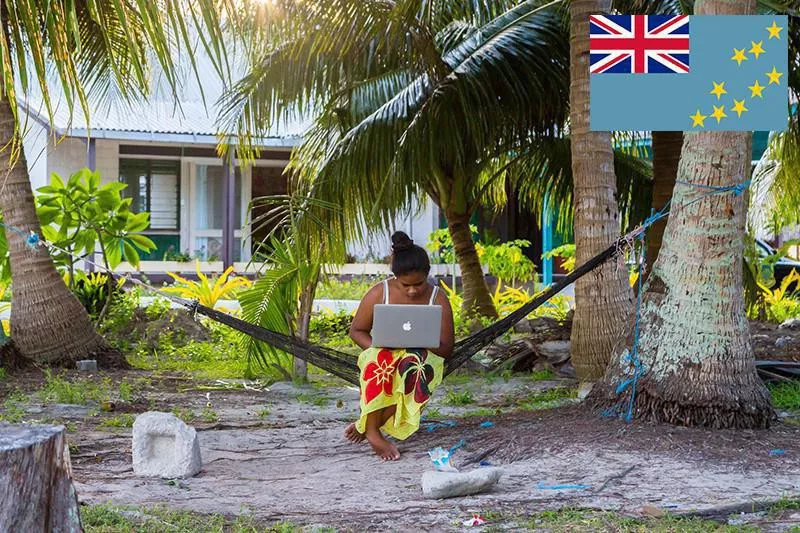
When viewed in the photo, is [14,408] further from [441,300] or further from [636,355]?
[636,355]

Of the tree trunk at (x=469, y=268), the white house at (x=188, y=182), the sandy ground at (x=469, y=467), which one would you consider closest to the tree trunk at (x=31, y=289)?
the sandy ground at (x=469, y=467)

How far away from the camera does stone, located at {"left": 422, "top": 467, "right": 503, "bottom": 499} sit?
4.64 m

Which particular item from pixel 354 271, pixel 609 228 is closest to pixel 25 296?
pixel 609 228

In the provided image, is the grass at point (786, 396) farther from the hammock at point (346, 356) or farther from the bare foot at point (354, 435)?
the bare foot at point (354, 435)

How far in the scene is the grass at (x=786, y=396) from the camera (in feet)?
22.6

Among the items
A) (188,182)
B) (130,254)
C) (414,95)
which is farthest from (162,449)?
(188,182)

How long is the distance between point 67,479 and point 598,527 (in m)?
2.01

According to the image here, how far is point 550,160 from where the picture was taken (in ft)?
33.5

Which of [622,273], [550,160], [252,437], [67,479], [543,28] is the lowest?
[252,437]

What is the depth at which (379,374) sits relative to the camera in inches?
224

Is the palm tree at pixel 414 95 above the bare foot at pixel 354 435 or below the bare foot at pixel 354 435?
above

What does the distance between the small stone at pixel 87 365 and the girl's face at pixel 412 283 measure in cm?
421

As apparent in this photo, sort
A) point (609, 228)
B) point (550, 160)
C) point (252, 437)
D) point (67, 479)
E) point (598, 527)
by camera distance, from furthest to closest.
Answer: point (550, 160) < point (609, 228) < point (252, 437) < point (598, 527) < point (67, 479)

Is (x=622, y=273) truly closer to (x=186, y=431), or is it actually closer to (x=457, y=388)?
(x=457, y=388)
